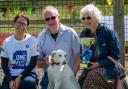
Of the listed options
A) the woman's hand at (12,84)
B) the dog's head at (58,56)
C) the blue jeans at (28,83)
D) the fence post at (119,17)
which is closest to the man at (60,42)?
the blue jeans at (28,83)

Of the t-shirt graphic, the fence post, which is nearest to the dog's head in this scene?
the t-shirt graphic

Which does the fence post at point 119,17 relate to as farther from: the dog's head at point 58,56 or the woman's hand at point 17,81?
the woman's hand at point 17,81

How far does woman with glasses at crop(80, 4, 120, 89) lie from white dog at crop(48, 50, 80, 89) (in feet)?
0.63

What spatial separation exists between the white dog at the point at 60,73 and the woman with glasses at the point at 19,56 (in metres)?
0.43

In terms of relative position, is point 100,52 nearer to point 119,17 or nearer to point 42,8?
point 119,17

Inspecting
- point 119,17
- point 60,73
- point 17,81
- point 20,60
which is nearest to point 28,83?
point 17,81

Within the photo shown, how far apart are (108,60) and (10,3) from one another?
120 inches

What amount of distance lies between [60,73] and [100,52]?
56 centimetres

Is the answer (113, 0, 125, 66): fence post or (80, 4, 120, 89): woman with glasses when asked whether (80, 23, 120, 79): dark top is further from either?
(113, 0, 125, 66): fence post

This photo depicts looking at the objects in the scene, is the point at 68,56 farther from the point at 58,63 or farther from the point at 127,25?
the point at 127,25

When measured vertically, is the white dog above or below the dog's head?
below

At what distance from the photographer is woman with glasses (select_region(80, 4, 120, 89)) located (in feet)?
19.7

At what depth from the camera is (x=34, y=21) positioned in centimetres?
845

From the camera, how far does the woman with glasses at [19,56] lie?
655cm
